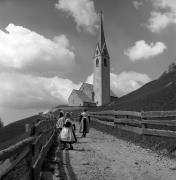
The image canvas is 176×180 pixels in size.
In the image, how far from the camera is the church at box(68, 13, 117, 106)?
318ft

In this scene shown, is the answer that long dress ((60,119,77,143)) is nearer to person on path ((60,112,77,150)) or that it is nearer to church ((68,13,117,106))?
person on path ((60,112,77,150))

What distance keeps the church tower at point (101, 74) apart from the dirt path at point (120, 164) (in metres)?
83.3

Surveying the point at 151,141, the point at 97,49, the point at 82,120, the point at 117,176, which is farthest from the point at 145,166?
the point at 97,49

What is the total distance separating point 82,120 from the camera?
775 inches

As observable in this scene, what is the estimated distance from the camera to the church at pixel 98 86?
96938 millimetres

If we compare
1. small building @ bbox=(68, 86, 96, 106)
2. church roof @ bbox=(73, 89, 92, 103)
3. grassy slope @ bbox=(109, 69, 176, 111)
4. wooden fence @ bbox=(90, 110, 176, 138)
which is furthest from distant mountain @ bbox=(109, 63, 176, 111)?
church roof @ bbox=(73, 89, 92, 103)

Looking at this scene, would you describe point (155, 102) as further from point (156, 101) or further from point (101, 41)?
point (101, 41)

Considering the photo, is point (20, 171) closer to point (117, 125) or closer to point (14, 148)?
point (14, 148)

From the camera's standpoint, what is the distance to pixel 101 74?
97.2m

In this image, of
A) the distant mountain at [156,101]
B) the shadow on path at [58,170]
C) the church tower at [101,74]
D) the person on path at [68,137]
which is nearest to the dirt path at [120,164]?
the shadow on path at [58,170]

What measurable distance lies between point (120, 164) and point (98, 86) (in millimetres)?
87465

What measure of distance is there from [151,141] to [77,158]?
15.7 feet

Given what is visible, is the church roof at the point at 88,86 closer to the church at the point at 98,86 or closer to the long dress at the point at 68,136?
the church at the point at 98,86

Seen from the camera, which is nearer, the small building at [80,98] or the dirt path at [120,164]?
the dirt path at [120,164]
